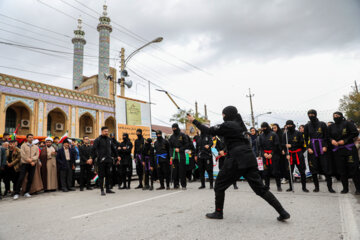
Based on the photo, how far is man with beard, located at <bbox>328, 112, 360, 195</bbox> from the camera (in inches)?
216

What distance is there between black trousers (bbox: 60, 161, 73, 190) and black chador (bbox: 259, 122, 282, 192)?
667cm

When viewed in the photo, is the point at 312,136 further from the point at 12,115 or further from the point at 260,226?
the point at 12,115

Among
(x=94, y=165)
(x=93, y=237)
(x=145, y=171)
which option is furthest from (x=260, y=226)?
(x=94, y=165)

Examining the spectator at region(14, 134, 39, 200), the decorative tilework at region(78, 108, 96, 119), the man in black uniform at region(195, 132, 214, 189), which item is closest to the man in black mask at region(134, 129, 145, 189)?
the man in black uniform at region(195, 132, 214, 189)

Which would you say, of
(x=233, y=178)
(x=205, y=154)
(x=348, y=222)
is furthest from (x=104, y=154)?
(x=348, y=222)

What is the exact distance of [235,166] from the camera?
3.56 meters

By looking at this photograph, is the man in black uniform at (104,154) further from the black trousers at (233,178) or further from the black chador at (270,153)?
the black chador at (270,153)

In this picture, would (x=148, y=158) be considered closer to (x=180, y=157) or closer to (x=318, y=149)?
(x=180, y=157)

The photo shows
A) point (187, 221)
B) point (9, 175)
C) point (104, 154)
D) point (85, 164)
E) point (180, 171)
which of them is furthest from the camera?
point (85, 164)

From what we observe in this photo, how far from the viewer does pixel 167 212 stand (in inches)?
163

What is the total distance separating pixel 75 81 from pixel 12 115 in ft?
62.8

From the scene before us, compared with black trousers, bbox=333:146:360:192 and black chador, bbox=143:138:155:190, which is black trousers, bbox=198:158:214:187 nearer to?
black chador, bbox=143:138:155:190

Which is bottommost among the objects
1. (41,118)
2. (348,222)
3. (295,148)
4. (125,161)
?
(348,222)

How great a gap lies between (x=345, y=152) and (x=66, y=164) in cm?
860
